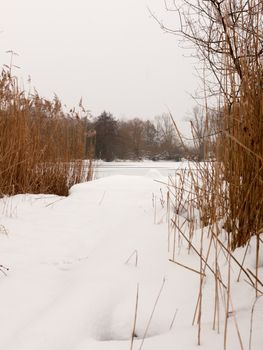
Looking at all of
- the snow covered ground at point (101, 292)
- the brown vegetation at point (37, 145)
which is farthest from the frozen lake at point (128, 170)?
the snow covered ground at point (101, 292)

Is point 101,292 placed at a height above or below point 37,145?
below

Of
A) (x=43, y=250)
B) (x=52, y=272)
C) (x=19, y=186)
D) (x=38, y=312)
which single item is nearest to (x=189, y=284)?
(x=38, y=312)

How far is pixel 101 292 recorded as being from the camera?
0.97 metres

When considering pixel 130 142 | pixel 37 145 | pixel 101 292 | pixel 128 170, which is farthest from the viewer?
pixel 130 142

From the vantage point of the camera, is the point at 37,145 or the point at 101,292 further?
the point at 37,145

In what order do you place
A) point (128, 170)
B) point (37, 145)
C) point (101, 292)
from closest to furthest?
point (101, 292) < point (37, 145) < point (128, 170)

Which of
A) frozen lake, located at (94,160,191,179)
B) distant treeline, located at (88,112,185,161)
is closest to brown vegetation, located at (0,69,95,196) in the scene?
frozen lake, located at (94,160,191,179)

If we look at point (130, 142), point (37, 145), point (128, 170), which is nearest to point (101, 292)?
point (37, 145)

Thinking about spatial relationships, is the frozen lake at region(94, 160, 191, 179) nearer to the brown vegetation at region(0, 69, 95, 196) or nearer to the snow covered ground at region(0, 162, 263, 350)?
the brown vegetation at region(0, 69, 95, 196)

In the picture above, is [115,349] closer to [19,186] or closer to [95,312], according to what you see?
[95,312]

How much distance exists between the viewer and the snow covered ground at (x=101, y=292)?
747mm

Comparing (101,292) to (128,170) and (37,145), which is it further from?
(128,170)

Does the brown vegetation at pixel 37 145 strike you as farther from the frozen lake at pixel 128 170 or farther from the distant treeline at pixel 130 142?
the distant treeline at pixel 130 142

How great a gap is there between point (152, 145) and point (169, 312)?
→ 923 inches
